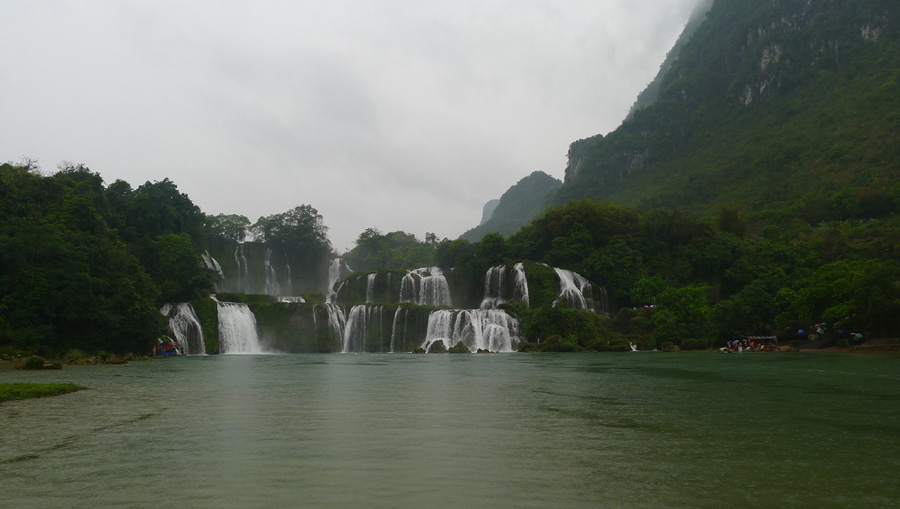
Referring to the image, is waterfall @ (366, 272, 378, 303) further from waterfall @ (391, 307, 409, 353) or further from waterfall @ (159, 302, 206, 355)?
waterfall @ (159, 302, 206, 355)

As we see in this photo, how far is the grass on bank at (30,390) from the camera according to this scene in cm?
1230

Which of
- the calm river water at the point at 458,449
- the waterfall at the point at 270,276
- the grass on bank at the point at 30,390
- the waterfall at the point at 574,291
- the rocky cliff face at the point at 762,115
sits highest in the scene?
the rocky cliff face at the point at 762,115

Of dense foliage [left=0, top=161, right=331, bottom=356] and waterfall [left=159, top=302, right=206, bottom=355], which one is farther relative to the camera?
waterfall [left=159, top=302, right=206, bottom=355]

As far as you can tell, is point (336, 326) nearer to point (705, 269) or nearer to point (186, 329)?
point (186, 329)

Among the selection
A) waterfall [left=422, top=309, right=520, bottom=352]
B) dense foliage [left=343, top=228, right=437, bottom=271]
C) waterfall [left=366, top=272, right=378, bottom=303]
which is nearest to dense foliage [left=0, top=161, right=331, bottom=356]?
waterfall [left=366, top=272, right=378, bottom=303]

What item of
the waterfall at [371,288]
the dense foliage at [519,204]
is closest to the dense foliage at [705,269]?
the waterfall at [371,288]

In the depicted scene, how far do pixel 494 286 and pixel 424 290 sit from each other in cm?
658

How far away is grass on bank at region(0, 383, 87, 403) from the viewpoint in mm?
12297

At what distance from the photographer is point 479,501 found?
4.87 m

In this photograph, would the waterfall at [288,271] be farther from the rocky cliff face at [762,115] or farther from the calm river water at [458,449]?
the calm river water at [458,449]

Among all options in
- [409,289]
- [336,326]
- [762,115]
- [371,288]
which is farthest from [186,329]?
[762,115]

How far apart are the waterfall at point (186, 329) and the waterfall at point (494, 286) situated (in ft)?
78.1

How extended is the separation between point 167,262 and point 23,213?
11.5 meters

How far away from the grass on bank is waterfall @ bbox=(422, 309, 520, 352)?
3079 cm
